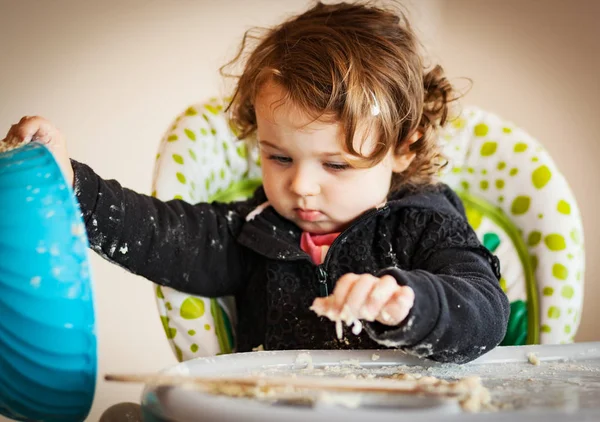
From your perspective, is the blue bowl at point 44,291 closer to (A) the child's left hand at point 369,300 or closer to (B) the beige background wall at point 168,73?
(A) the child's left hand at point 369,300

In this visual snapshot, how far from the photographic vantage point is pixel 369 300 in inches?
24.7

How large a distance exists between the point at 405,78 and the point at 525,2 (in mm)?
932

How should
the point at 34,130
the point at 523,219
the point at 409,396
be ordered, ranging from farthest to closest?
the point at 523,219 < the point at 34,130 < the point at 409,396

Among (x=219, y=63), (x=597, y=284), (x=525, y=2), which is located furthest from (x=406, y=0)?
(x=597, y=284)

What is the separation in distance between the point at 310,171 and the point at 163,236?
7.9 inches

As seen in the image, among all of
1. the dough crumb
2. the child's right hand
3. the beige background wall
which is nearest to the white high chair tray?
the dough crumb

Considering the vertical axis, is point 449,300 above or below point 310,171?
below

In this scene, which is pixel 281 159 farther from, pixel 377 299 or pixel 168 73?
pixel 168 73

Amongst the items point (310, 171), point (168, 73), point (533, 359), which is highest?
point (168, 73)

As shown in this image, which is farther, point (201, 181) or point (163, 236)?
point (201, 181)

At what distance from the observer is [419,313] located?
0.67 metres

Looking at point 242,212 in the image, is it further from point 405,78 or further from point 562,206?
point 562,206

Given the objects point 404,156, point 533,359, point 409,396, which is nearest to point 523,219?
point 404,156

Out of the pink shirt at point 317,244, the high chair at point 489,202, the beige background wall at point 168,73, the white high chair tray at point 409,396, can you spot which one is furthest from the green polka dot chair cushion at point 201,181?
the beige background wall at point 168,73
